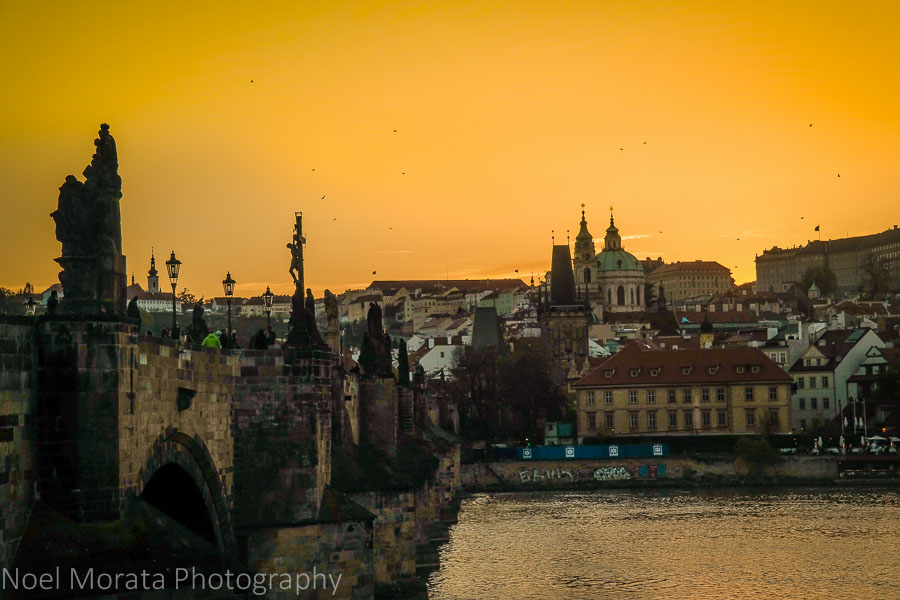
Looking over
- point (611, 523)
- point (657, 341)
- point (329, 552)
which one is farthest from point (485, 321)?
point (329, 552)

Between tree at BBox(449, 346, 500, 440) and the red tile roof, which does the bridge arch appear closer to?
the red tile roof

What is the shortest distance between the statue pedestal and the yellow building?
78.6 meters

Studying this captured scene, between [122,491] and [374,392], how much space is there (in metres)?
25.1

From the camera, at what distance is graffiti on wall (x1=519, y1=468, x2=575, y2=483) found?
83.4 m

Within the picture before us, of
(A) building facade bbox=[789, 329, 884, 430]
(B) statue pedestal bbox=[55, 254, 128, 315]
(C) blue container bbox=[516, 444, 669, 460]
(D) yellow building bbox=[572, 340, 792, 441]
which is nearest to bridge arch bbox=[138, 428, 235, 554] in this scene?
(B) statue pedestal bbox=[55, 254, 128, 315]

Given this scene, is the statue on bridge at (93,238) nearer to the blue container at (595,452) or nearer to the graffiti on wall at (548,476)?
the graffiti on wall at (548,476)

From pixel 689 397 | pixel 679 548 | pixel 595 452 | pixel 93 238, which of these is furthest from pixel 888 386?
pixel 93 238

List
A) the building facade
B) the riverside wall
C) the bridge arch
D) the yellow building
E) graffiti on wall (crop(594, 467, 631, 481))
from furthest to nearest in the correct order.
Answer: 1. the building facade
2. the yellow building
3. graffiti on wall (crop(594, 467, 631, 481))
4. the riverside wall
5. the bridge arch

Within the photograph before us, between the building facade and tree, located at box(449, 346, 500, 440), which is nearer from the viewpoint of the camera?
the building facade

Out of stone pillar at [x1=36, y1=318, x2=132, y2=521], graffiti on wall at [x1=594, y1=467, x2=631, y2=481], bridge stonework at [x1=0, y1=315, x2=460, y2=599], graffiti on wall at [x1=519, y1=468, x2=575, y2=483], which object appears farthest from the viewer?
graffiti on wall at [x1=519, y1=468, x2=575, y2=483]

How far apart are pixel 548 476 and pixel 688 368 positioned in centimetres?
1641

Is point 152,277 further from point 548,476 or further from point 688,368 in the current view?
point 688,368

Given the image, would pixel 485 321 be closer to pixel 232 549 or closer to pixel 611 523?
pixel 611 523

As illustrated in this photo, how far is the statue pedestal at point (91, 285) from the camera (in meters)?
16.7
